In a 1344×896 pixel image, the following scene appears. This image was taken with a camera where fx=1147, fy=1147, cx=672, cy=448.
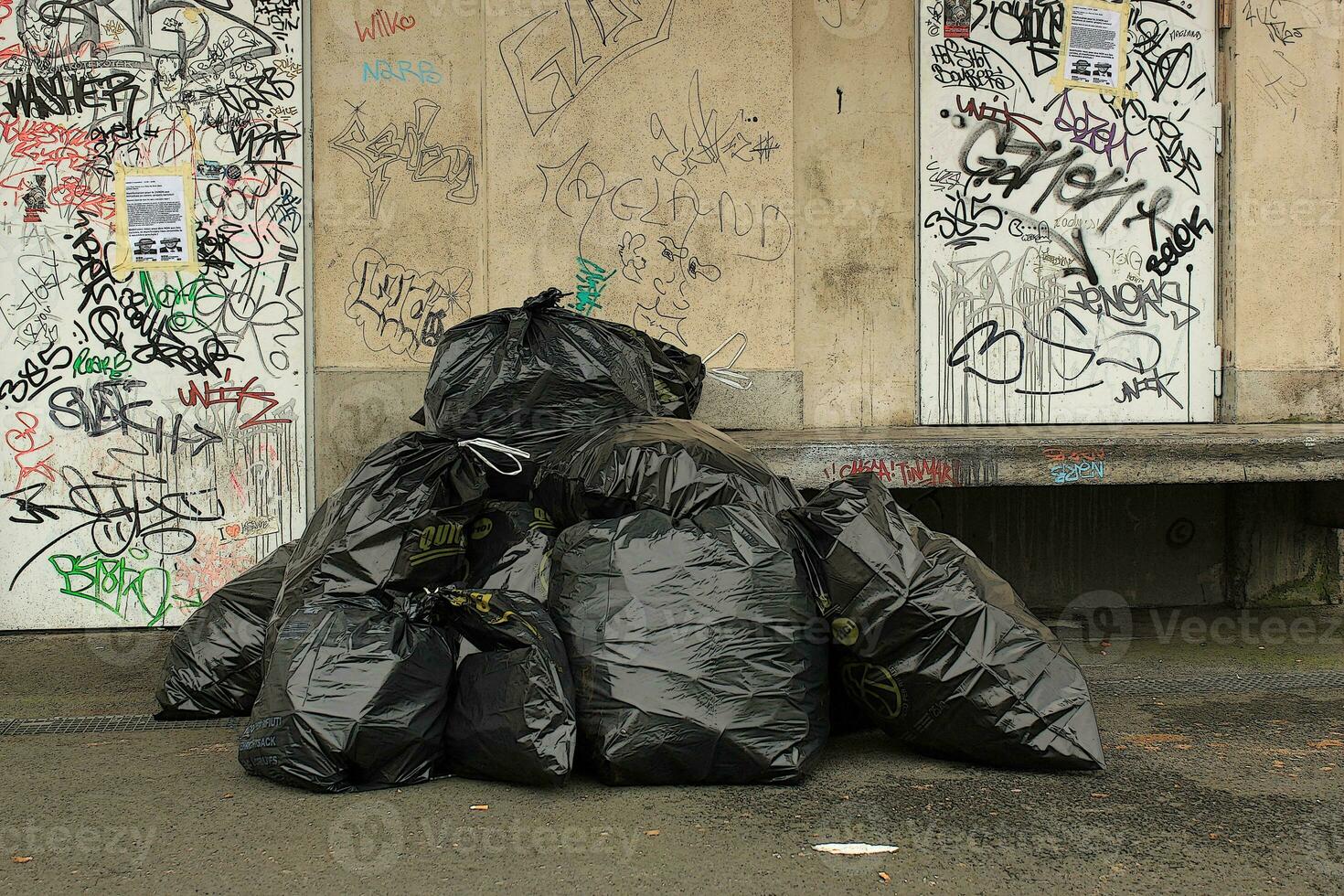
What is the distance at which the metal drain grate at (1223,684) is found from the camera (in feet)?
13.8

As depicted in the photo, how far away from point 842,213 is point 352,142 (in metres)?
2.24

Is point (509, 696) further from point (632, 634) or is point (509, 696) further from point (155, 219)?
point (155, 219)

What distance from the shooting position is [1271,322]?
5.54 m

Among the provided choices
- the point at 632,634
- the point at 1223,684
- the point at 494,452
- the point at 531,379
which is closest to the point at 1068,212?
the point at 1223,684

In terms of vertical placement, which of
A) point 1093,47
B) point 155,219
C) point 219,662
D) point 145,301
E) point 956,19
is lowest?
point 219,662

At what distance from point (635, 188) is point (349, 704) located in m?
2.97

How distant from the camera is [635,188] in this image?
17.0 ft

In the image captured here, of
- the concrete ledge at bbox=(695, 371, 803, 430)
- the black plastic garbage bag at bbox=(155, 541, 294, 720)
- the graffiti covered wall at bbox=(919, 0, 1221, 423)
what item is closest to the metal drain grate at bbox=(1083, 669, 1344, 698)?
the graffiti covered wall at bbox=(919, 0, 1221, 423)

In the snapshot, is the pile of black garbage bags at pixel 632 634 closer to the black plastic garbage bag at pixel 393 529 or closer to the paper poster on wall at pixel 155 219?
the black plastic garbage bag at pixel 393 529

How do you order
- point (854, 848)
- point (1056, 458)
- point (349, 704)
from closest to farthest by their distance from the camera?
point (854, 848) → point (349, 704) → point (1056, 458)

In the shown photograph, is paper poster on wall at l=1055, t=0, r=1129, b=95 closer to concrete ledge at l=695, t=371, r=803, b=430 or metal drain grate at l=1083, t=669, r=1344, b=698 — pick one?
concrete ledge at l=695, t=371, r=803, b=430

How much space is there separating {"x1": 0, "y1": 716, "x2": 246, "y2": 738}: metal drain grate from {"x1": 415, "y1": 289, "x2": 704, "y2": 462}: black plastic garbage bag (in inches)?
49.1

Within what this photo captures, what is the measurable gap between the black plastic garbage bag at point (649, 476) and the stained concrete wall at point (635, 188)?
1713mm

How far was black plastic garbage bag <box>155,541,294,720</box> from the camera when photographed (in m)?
3.77
